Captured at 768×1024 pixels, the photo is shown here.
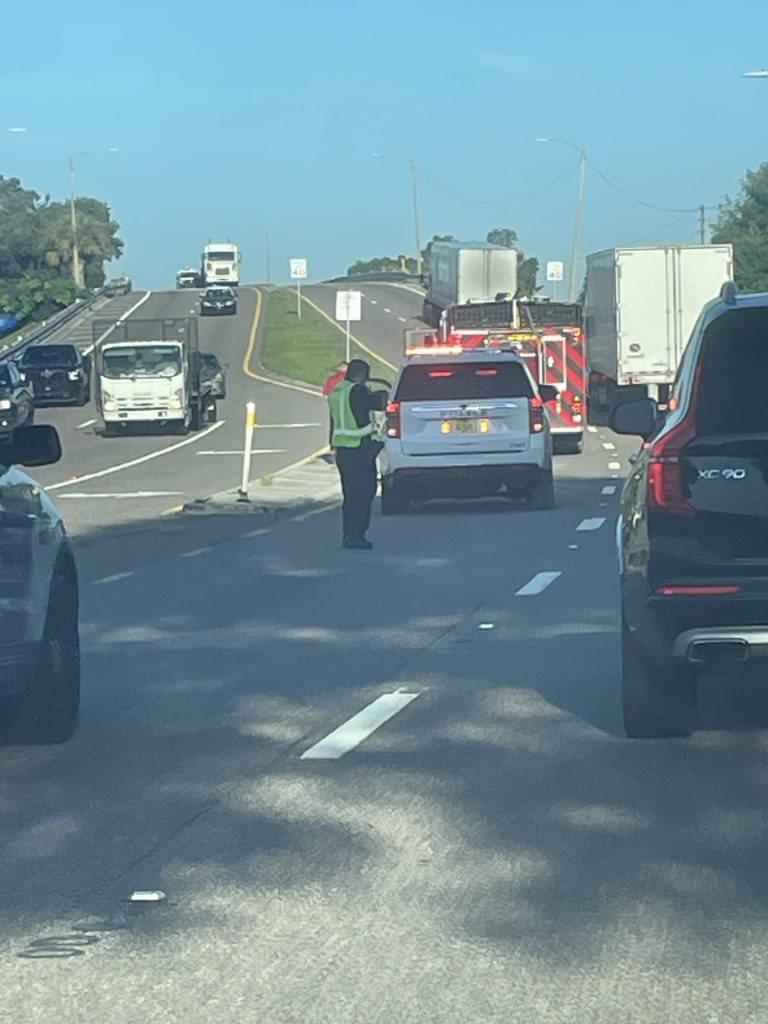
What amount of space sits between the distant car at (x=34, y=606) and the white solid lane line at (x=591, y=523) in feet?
Answer: 40.3

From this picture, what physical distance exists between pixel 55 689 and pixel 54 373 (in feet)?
151

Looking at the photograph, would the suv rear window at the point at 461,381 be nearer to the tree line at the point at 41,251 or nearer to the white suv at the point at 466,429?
the white suv at the point at 466,429

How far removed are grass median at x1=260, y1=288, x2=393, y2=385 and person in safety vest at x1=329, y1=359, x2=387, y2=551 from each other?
37657mm

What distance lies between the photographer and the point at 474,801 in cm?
760

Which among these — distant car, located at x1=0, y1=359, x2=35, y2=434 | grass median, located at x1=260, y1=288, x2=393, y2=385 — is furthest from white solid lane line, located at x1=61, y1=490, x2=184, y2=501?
grass median, located at x1=260, y1=288, x2=393, y2=385

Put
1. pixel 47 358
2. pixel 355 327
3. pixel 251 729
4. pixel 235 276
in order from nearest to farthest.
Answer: pixel 251 729
pixel 47 358
pixel 355 327
pixel 235 276

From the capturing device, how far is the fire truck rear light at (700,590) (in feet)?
25.2

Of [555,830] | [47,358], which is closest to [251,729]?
[555,830]

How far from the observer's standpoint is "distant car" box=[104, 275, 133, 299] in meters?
109

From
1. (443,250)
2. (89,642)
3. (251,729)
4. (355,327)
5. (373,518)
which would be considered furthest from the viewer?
(355,327)

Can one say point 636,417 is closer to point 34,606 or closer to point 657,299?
point 34,606

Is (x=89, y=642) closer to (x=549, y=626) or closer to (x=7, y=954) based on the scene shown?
(x=549, y=626)

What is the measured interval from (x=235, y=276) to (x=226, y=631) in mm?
95895

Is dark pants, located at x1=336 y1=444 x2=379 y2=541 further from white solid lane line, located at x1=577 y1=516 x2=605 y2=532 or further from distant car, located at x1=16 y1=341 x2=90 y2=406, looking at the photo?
distant car, located at x1=16 y1=341 x2=90 y2=406
